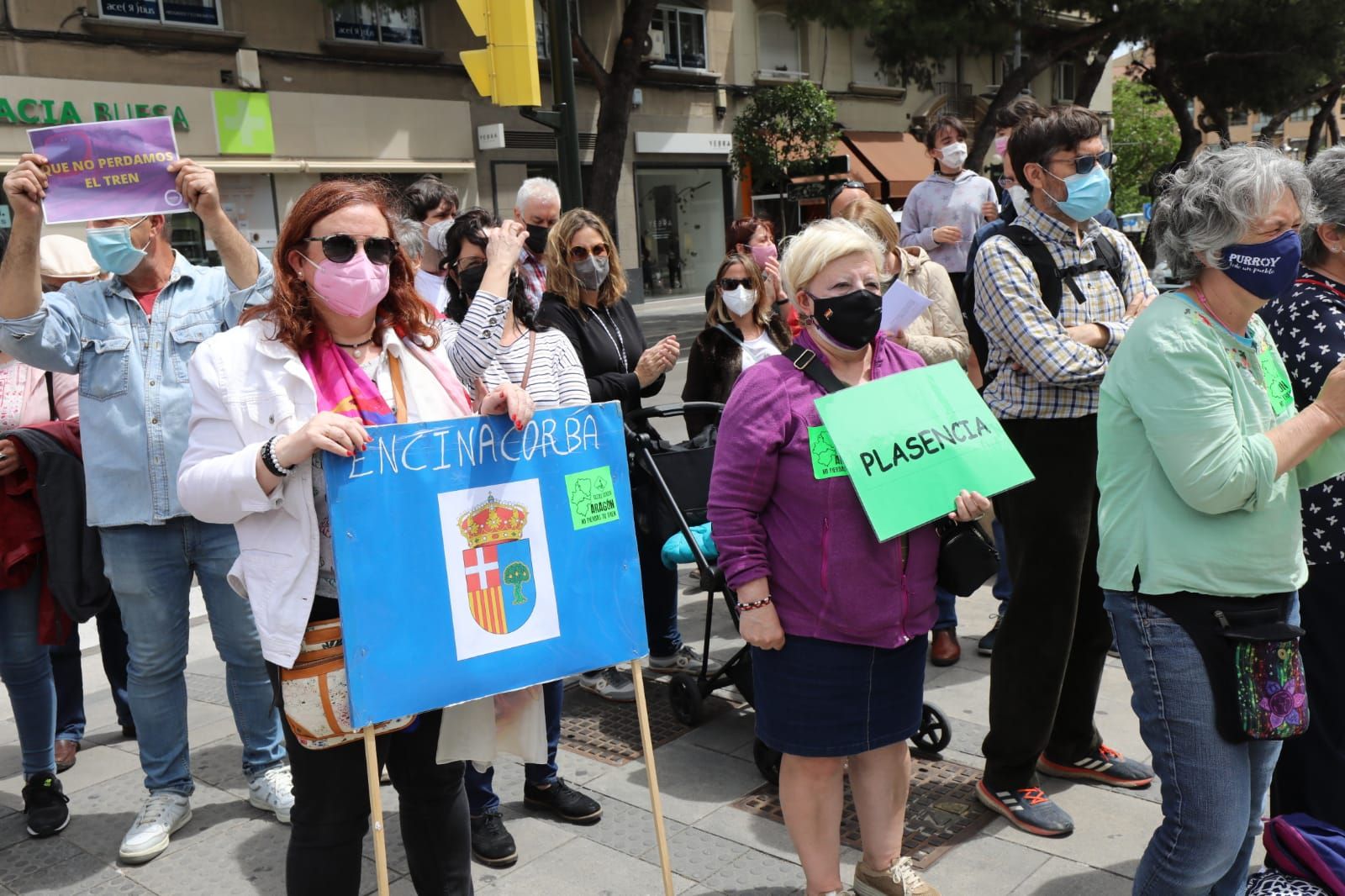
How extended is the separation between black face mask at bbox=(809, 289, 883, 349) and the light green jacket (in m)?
0.57

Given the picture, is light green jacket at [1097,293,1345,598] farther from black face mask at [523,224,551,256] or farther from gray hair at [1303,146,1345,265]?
black face mask at [523,224,551,256]

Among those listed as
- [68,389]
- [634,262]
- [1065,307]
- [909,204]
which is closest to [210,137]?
[634,262]

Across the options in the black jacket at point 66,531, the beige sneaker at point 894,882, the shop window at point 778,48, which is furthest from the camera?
the shop window at point 778,48

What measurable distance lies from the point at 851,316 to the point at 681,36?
2374cm

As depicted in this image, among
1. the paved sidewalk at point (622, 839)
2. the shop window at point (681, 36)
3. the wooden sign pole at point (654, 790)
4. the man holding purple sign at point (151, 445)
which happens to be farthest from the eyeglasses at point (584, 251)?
the shop window at point (681, 36)

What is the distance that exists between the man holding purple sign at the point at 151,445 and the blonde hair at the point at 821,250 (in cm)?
171

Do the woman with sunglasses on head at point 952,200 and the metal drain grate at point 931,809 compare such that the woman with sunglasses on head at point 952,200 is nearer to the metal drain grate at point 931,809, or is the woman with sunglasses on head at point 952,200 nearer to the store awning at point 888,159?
the metal drain grate at point 931,809

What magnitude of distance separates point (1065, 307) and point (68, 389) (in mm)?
3457

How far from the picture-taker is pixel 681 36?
24.8 m

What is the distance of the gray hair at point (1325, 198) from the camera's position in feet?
9.11

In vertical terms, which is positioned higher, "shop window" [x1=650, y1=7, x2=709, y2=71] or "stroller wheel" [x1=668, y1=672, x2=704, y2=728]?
"shop window" [x1=650, y1=7, x2=709, y2=71]

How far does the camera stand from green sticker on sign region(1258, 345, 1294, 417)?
8.16 ft

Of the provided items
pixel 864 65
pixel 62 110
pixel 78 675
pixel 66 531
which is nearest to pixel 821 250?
pixel 66 531

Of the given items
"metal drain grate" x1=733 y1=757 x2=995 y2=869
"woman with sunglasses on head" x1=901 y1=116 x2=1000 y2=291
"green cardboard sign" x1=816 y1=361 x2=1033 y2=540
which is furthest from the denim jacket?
"woman with sunglasses on head" x1=901 y1=116 x2=1000 y2=291
